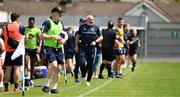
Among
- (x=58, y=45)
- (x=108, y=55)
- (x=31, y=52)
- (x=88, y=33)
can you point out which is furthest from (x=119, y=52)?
(x=58, y=45)

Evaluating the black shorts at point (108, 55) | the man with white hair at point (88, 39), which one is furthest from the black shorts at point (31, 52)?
the black shorts at point (108, 55)

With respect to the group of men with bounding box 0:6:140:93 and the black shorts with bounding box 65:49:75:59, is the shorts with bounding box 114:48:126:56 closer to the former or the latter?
the group of men with bounding box 0:6:140:93

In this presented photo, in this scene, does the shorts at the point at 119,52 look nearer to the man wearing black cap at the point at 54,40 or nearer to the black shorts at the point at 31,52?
the black shorts at the point at 31,52

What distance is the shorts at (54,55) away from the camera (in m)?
16.7

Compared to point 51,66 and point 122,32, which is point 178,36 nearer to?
point 122,32

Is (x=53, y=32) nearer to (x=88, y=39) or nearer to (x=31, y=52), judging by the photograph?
(x=31, y=52)

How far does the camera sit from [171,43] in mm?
70625

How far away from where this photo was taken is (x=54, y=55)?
1675cm

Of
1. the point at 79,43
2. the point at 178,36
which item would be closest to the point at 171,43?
the point at 178,36

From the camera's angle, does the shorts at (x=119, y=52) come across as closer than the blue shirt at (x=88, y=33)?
No

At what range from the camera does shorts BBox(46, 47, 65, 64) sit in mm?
16656

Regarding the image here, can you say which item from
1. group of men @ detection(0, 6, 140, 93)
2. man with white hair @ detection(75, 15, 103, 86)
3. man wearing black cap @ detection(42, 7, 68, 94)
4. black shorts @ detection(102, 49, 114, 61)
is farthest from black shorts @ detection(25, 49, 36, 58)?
black shorts @ detection(102, 49, 114, 61)

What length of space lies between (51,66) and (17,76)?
1.11 meters

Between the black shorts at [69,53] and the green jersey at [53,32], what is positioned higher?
the green jersey at [53,32]
